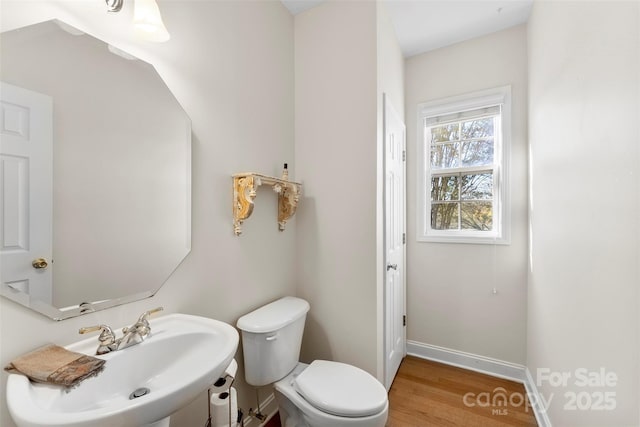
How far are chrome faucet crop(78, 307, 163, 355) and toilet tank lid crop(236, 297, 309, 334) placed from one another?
0.48 m

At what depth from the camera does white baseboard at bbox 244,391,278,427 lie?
150 centimetres

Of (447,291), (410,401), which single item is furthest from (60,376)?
(447,291)

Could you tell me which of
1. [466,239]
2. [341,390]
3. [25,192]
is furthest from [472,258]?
[25,192]

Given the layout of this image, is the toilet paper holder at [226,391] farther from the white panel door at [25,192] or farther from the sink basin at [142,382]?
the white panel door at [25,192]

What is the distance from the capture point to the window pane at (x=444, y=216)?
2.32 meters

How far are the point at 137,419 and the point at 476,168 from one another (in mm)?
2494

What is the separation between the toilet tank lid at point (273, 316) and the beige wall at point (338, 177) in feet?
0.89

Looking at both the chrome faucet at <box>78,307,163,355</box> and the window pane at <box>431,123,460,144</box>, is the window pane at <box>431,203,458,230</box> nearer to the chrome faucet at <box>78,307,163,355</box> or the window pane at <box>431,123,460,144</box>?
the window pane at <box>431,123,460,144</box>

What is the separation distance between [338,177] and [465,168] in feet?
4.01

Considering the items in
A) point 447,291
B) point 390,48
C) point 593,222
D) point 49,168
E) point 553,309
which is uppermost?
point 390,48

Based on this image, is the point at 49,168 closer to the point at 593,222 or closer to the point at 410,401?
the point at 593,222

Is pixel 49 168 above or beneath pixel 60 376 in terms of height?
above

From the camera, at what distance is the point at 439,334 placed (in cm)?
231

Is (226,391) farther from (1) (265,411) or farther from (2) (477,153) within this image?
(2) (477,153)
